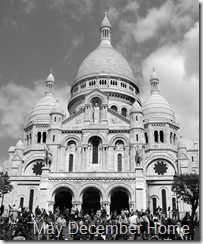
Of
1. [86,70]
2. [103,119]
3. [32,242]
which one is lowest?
[32,242]

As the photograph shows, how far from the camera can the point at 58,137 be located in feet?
153

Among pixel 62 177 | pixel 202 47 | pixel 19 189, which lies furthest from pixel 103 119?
pixel 202 47

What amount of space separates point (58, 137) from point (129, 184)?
11837 millimetres

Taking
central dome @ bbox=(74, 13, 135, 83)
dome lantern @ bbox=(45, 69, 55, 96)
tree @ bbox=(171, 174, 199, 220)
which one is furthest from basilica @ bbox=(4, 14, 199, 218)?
dome lantern @ bbox=(45, 69, 55, 96)

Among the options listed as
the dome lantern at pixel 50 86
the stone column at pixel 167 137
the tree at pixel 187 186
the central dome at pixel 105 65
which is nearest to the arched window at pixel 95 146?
the tree at pixel 187 186

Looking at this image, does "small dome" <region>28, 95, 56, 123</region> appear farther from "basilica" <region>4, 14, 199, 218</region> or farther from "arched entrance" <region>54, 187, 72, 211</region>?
"arched entrance" <region>54, 187, 72, 211</region>

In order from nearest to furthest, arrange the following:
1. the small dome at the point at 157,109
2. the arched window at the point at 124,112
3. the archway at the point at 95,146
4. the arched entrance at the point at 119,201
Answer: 1. the arched entrance at the point at 119,201
2. the archway at the point at 95,146
3. the small dome at the point at 157,109
4. the arched window at the point at 124,112

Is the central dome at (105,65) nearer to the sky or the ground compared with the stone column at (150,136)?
nearer to the sky

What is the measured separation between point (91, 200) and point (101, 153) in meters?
6.17

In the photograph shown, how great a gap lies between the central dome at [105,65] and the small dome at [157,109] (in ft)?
24.5

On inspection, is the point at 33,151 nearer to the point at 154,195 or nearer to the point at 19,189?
the point at 19,189

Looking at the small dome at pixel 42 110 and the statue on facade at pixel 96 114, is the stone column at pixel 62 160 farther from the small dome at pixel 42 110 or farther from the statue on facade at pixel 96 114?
the small dome at pixel 42 110

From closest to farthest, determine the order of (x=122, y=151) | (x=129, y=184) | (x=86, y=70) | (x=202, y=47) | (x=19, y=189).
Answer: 1. (x=202, y=47)
2. (x=129, y=184)
3. (x=122, y=151)
4. (x=19, y=189)
5. (x=86, y=70)

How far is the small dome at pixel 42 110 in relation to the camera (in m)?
58.7
